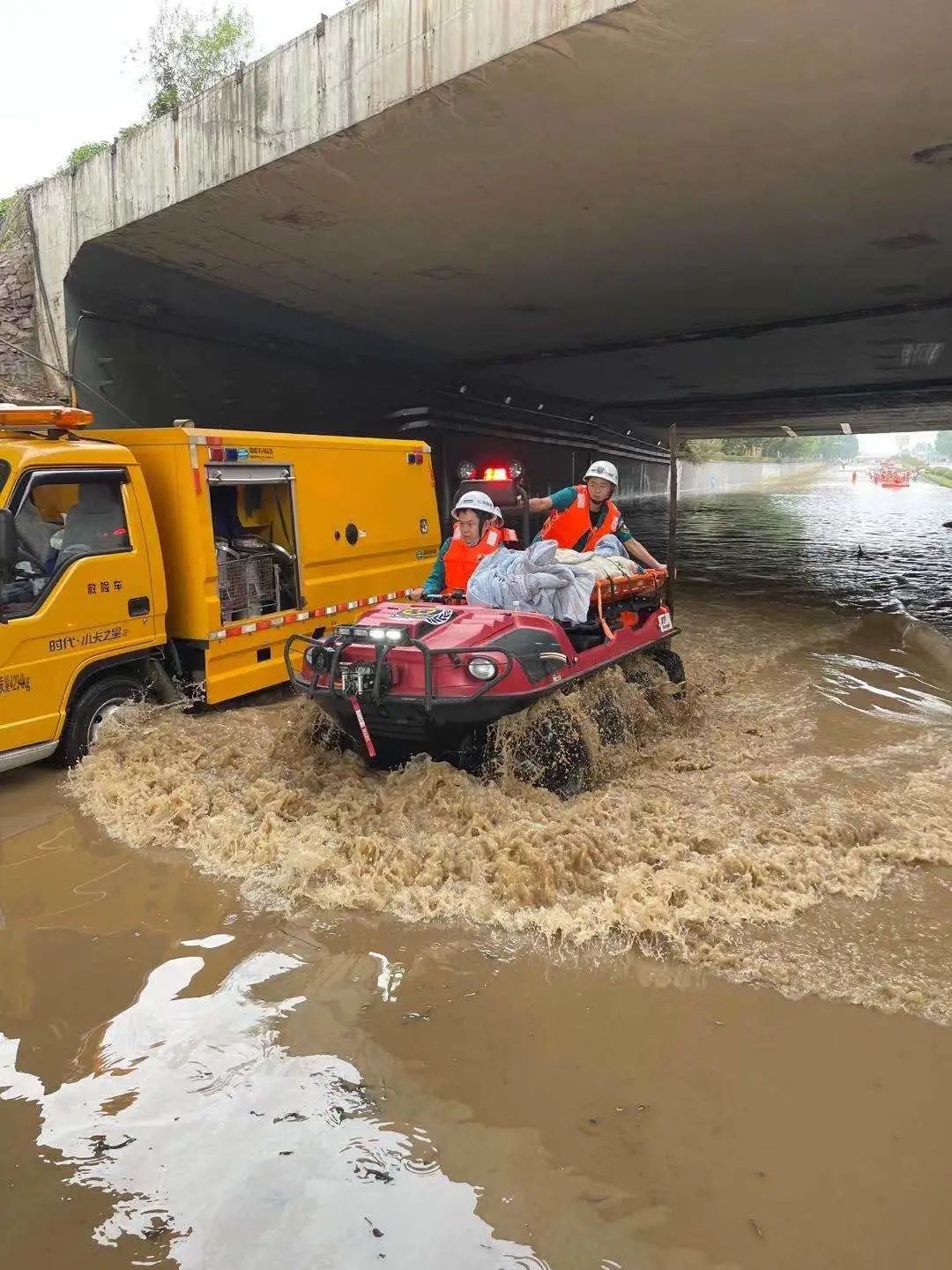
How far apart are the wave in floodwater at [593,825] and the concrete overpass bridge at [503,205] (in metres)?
4.60

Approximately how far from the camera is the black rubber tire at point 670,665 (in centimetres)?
706

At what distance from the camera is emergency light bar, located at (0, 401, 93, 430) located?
5.72 m

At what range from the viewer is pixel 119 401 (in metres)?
10.5

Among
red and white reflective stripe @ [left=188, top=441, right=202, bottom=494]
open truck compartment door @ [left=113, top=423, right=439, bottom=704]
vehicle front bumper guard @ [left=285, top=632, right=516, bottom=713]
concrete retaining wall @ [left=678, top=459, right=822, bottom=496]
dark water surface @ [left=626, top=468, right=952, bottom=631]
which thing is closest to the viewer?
vehicle front bumper guard @ [left=285, top=632, right=516, bottom=713]

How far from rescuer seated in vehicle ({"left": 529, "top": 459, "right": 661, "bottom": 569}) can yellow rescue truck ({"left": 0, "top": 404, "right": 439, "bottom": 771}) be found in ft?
7.08

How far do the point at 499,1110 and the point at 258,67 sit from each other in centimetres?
882

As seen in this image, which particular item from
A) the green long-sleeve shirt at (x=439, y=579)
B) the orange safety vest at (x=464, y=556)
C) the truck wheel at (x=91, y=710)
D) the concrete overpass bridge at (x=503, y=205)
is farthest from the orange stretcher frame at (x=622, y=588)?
the concrete overpass bridge at (x=503, y=205)

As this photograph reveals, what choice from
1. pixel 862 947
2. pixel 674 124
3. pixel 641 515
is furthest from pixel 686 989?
pixel 641 515

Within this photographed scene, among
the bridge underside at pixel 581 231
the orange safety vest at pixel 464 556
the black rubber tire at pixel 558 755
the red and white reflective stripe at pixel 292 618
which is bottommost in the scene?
the black rubber tire at pixel 558 755

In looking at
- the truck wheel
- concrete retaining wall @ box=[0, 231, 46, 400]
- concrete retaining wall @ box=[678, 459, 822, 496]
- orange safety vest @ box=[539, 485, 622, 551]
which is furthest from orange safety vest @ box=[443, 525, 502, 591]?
concrete retaining wall @ box=[678, 459, 822, 496]

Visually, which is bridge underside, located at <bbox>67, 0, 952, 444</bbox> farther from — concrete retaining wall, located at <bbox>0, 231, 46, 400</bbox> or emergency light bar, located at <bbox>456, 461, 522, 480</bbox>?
emergency light bar, located at <bbox>456, 461, 522, 480</bbox>

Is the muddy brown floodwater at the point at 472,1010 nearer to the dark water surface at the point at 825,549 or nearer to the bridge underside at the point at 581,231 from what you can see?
the bridge underside at the point at 581,231

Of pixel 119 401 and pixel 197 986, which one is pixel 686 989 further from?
pixel 119 401

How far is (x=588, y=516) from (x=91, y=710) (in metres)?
4.09
